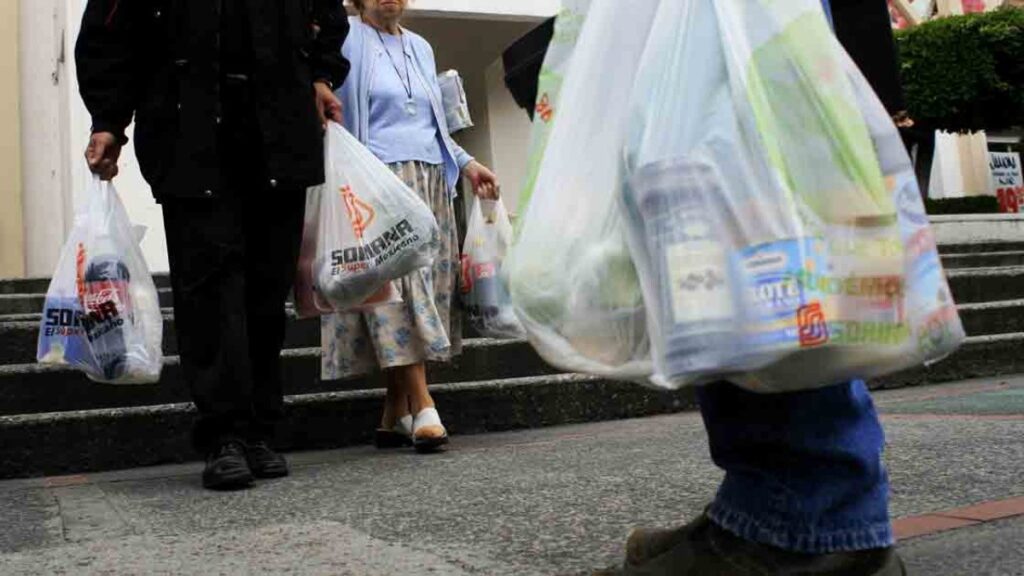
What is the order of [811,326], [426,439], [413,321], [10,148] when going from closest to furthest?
[811,326] → [426,439] → [413,321] → [10,148]

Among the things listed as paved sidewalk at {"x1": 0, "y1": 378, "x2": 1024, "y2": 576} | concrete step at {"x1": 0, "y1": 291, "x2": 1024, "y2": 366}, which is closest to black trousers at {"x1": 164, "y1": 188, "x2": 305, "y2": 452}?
paved sidewalk at {"x1": 0, "y1": 378, "x2": 1024, "y2": 576}

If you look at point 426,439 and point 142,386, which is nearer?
point 426,439

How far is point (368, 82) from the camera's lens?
13.2 ft

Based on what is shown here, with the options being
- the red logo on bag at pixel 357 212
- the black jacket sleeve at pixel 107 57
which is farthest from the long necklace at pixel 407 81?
the black jacket sleeve at pixel 107 57

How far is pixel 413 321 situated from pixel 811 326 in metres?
2.72

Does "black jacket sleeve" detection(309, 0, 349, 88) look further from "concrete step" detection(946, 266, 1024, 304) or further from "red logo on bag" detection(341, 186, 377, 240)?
"concrete step" detection(946, 266, 1024, 304)

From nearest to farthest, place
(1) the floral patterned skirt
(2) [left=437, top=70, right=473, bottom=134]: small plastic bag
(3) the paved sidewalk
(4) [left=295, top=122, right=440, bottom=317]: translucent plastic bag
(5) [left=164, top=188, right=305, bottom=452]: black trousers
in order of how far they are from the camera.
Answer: (3) the paved sidewalk, (5) [left=164, top=188, right=305, bottom=452]: black trousers, (4) [left=295, top=122, right=440, bottom=317]: translucent plastic bag, (1) the floral patterned skirt, (2) [left=437, top=70, right=473, bottom=134]: small plastic bag

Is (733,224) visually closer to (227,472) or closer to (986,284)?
(227,472)

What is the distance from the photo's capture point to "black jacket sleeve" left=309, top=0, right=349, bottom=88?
143 inches

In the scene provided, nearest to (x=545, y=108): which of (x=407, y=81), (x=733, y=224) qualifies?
(x=733, y=224)

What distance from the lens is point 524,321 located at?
1581 millimetres

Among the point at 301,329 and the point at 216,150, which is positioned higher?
the point at 216,150

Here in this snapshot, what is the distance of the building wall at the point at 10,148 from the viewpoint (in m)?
9.84

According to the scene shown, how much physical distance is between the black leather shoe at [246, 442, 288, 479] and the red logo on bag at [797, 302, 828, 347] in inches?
90.4
